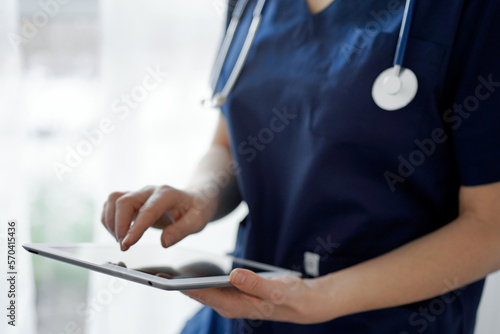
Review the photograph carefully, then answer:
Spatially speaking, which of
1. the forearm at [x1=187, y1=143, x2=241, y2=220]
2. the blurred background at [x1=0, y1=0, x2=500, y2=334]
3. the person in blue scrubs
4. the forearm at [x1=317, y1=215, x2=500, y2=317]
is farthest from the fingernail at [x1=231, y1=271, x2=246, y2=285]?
the blurred background at [x1=0, y1=0, x2=500, y2=334]

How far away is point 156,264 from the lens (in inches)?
23.9

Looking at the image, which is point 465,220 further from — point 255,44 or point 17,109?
point 17,109

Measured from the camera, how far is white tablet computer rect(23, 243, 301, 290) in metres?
0.50

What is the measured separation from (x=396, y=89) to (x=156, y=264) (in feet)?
1.17

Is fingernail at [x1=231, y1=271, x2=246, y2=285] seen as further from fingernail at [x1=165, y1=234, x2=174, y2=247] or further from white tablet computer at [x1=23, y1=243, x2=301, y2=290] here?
fingernail at [x1=165, y1=234, x2=174, y2=247]

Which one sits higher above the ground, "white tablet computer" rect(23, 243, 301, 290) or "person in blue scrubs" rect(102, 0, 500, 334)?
"person in blue scrubs" rect(102, 0, 500, 334)

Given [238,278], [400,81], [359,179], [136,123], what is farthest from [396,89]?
[136,123]

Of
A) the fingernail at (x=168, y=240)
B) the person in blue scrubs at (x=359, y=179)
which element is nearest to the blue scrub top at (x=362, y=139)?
the person in blue scrubs at (x=359, y=179)

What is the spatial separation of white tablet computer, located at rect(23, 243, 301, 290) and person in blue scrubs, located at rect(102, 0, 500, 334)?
0.03 metres

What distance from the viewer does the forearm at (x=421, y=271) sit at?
571mm

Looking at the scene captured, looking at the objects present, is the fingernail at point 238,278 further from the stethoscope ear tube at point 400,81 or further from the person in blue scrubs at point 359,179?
the stethoscope ear tube at point 400,81

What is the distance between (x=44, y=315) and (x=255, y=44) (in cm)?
169

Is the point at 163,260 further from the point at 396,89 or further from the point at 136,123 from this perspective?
the point at 136,123

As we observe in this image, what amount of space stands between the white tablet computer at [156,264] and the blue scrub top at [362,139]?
80mm
